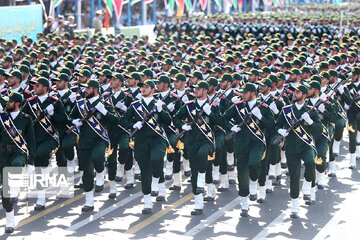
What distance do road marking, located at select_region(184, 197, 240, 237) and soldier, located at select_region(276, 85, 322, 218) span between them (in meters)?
1.07

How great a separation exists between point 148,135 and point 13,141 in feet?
7.03

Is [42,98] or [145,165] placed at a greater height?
[42,98]

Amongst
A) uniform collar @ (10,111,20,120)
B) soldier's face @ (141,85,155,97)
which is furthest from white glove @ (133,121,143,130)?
uniform collar @ (10,111,20,120)

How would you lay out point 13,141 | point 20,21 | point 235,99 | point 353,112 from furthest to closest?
1. point 20,21
2. point 353,112
3. point 235,99
4. point 13,141

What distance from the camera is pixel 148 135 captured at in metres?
14.2

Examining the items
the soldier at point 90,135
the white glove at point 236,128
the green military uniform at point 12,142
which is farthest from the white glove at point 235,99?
the green military uniform at point 12,142

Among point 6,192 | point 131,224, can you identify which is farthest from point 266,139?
point 6,192

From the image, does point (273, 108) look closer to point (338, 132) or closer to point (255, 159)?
point (255, 159)

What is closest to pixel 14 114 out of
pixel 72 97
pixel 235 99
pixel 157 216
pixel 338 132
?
pixel 72 97

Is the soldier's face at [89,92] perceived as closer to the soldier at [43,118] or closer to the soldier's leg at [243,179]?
the soldier at [43,118]

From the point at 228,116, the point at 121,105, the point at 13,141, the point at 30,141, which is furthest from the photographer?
the point at 121,105

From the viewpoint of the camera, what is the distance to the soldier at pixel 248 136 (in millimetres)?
14234

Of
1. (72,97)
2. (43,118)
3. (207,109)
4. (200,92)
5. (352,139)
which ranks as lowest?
(352,139)

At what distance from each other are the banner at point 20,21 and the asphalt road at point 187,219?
585 inches
